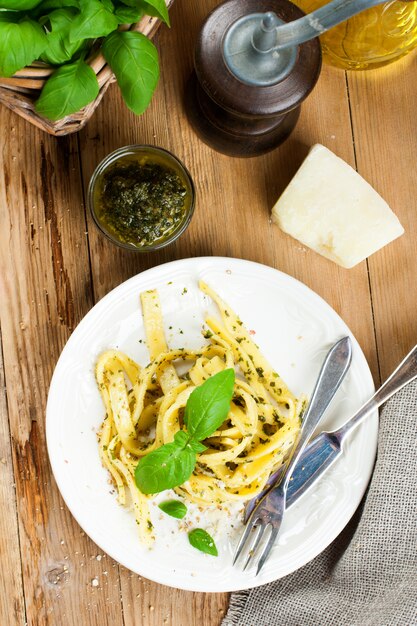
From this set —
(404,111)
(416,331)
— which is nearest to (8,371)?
(416,331)

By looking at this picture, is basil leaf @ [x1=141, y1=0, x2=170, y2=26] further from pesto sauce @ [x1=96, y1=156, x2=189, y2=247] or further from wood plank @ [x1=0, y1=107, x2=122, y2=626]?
wood plank @ [x1=0, y1=107, x2=122, y2=626]

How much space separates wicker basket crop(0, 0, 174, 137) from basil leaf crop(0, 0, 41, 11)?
143 mm

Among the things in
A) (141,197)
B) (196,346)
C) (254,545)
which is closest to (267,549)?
(254,545)

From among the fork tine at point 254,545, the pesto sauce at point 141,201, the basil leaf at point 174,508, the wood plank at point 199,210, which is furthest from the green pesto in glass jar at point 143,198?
the fork tine at point 254,545

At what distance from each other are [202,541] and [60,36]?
1093 millimetres

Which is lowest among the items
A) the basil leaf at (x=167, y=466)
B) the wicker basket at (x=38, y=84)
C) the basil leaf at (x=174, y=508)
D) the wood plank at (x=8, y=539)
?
the wood plank at (x=8, y=539)

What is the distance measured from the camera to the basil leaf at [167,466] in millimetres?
1532

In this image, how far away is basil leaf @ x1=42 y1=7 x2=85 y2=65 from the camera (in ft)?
4.20

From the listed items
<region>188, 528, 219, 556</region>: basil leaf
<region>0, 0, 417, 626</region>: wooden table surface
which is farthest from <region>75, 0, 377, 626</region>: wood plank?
<region>188, 528, 219, 556</region>: basil leaf

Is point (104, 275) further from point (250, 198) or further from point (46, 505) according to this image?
point (46, 505)

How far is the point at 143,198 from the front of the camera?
1707mm

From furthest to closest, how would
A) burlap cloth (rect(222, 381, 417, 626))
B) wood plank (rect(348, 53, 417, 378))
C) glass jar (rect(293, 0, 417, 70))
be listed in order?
wood plank (rect(348, 53, 417, 378)) < burlap cloth (rect(222, 381, 417, 626)) < glass jar (rect(293, 0, 417, 70))

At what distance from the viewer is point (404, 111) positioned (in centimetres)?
191

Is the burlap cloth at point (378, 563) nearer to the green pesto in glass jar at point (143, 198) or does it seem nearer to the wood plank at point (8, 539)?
the wood plank at point (8, 539)
